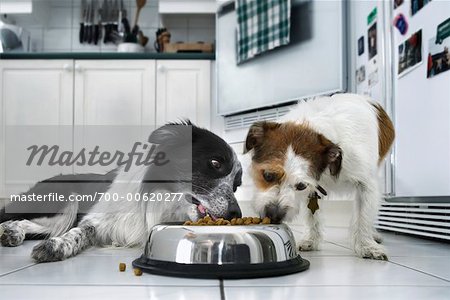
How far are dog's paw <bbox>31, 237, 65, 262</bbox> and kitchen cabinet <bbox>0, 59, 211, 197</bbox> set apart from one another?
265 cm

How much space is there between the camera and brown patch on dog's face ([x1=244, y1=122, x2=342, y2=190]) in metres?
1.71

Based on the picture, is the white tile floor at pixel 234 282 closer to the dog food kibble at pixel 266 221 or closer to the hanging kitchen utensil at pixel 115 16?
the dog food kibble at pixel 266 221

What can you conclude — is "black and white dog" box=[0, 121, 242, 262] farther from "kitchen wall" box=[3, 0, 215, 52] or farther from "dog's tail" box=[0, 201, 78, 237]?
"kitchen wall" box=[3, 0, 215, 52]

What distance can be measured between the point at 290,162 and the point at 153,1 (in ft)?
12.9

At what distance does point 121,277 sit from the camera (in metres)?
1.34

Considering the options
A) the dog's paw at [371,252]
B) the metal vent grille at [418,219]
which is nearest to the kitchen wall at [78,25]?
the metal vent grille at [418,219]

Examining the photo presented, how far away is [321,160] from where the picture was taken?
5.68 feet

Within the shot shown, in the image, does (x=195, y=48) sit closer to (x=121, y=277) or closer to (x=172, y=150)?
(x=172, y=150)

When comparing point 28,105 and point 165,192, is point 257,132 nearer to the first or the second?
point 165,192

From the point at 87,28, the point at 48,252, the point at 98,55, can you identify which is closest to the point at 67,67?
the point at 98,55

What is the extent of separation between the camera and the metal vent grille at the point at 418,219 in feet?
7.18

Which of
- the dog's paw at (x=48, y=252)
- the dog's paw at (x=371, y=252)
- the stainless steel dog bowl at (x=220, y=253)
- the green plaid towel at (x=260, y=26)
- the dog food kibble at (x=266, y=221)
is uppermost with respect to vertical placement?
the green plaid towel at (x=260, y=26)

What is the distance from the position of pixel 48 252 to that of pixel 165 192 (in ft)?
1.67

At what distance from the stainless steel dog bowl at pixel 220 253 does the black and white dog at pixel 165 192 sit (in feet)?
1.65
